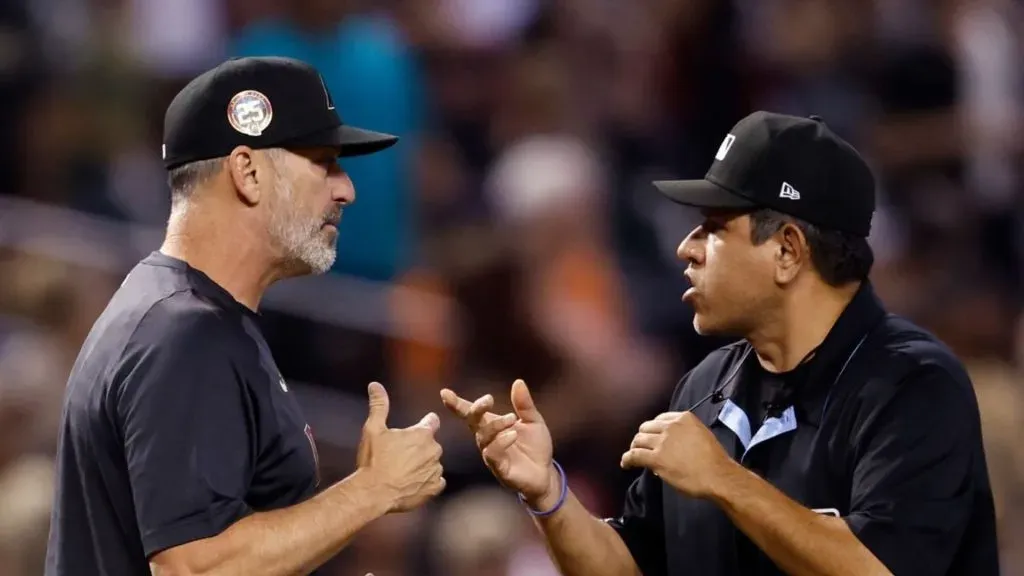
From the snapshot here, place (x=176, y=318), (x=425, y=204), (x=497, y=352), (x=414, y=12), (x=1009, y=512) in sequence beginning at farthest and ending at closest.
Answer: (x=414, y=12) < (x=425, y=204) < (x=497, y=352) < (x=1009, y=512) < (x=176, y=318)

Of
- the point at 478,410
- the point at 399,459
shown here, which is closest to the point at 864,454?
the point at 478,410

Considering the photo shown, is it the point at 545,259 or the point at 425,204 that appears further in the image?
the point at 425,204

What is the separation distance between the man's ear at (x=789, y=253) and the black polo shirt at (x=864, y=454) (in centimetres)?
16

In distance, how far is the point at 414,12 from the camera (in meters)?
8.78

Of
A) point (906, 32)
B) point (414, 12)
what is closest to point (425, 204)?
point (414, 12)

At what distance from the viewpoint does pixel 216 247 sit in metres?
3.78

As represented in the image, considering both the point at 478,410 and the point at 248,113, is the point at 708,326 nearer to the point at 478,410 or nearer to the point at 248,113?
the point at 478,410

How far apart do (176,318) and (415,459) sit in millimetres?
616

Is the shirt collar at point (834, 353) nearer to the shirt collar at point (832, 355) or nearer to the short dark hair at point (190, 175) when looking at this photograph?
the shirt collar at point (832, 355)

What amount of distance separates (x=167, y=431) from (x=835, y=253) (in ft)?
5.51

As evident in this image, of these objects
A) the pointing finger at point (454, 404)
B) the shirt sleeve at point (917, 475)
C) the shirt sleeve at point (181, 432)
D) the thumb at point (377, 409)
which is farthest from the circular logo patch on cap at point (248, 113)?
the shirt sleeve at point (917, 475)

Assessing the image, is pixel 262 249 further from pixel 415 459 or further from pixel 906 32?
pixel 906 32

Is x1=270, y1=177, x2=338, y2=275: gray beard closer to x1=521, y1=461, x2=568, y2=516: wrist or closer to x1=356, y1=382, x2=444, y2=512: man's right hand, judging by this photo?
x1=356, y1=382, x2=444, y2=512: man's right hand

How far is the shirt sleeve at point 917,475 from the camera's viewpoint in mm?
3703
